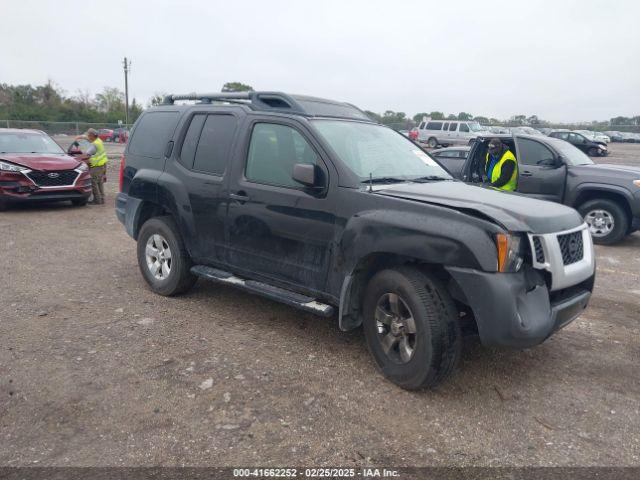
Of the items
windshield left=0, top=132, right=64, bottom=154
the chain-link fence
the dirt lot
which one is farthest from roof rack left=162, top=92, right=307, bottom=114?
the chain-link fence

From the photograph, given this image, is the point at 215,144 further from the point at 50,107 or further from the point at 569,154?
the point at 50,107

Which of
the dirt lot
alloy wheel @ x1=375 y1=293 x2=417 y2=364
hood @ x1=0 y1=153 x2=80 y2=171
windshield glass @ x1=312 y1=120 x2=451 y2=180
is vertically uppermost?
windshield glass @ x1=312 y1=120 x2=451 y2=180

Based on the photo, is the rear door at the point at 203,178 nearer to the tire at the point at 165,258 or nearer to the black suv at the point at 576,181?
the tire at the point at 165,258

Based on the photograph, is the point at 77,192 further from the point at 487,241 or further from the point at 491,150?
the point at 487,241

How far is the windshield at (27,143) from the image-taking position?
34.1ft

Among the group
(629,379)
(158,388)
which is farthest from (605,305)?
(158,388)

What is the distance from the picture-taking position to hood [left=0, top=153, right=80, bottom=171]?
983 centimetres

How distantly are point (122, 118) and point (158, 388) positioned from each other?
6655 cm

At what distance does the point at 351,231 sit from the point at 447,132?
97.0 feet

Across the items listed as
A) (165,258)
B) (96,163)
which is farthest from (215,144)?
(96,163)

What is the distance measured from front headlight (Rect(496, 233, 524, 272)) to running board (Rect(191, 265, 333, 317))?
1340 millimetres

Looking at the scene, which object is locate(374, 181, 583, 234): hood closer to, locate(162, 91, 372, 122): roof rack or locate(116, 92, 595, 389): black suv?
locate(116, 92, 595, 389): black suv

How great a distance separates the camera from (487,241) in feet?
10.2

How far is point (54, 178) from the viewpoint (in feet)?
33.3
